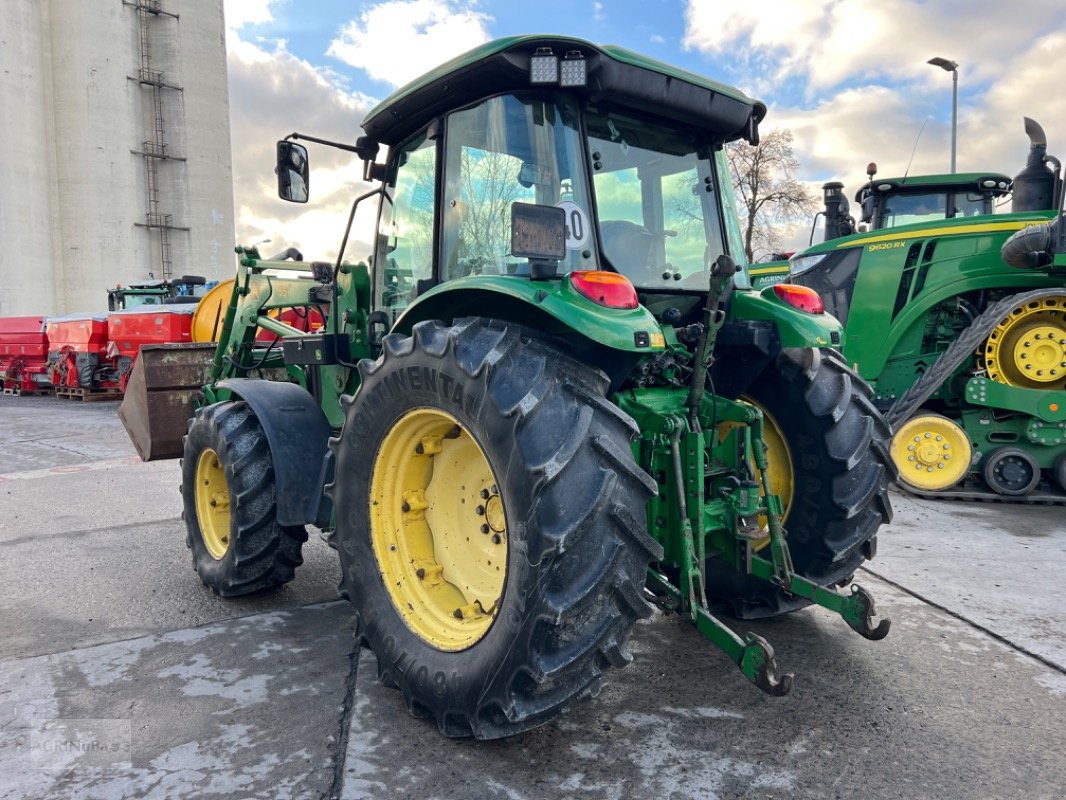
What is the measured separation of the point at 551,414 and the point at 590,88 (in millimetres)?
1292

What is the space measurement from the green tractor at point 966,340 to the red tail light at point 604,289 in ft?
17.3

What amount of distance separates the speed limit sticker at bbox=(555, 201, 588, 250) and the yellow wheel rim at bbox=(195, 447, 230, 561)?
2470 mm

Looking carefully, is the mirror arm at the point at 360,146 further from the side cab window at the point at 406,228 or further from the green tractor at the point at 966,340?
the green tractor at the point at 966,340

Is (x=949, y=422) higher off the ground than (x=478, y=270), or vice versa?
(x=478, y=270)

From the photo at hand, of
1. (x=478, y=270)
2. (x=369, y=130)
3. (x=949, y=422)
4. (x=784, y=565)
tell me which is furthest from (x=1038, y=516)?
(x=369, y=130)

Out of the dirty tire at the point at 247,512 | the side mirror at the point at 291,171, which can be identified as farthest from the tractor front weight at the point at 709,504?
the side mirror at the point at 291,171

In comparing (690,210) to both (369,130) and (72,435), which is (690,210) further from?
(72,435)

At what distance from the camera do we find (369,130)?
3703 mm

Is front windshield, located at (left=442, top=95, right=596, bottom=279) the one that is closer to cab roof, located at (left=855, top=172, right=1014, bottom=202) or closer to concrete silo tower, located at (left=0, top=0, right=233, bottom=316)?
cab roof, located at (left=855, top=172, right=1014, bottom=202)

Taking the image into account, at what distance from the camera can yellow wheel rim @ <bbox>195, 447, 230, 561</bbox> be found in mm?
4293

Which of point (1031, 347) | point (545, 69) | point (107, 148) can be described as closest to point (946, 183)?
point (1031, 347)

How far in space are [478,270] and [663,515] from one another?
1.20 metres

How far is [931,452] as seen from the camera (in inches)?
276

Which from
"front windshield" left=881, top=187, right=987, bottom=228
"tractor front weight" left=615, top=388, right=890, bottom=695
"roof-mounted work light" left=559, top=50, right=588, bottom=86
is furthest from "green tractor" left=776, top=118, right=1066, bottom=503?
"roof-mounted work light" left=559, top=50, right=588, bottom=86
